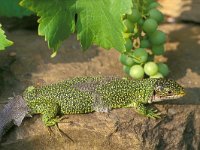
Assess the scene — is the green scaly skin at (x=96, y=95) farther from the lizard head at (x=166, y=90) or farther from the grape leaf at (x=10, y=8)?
the grape leaf at (x=10, y=8)

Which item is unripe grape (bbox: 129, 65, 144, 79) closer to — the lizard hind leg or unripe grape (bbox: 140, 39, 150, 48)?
unripe grape (bbox: 140, 39, 150, 48)

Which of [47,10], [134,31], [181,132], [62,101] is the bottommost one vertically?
[181,132]

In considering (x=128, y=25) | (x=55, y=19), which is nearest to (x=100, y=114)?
(x=128, y=25)

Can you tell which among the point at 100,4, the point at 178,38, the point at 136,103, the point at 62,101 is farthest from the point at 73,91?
the point at 178,38

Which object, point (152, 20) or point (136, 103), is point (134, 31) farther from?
point (136, 103)

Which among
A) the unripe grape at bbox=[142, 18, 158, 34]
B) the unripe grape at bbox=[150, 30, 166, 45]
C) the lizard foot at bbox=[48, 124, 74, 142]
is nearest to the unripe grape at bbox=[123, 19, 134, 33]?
the unripe grape at bbox=[142, 18, 158, 34]

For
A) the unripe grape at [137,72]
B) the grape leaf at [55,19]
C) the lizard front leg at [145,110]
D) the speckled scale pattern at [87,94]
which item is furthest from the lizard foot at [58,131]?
the unripe grape at [137,72]
